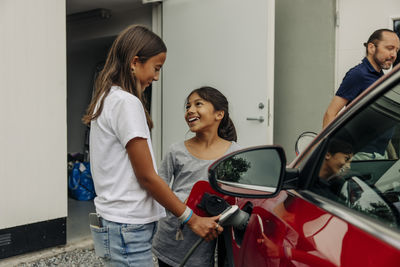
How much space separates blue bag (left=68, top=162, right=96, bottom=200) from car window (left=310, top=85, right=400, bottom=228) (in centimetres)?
491

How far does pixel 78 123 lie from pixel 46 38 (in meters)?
4.54

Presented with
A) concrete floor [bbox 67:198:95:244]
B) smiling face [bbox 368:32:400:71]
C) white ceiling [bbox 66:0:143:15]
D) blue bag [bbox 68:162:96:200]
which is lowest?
concrete floor [bbox 67:198:95:244]

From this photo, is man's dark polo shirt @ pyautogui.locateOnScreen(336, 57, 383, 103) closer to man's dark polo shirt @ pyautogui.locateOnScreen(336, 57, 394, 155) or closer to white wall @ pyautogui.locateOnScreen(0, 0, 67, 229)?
man's dark polo shirt @ pyautogui.locateOnScreen(336, 57, 394, 155)

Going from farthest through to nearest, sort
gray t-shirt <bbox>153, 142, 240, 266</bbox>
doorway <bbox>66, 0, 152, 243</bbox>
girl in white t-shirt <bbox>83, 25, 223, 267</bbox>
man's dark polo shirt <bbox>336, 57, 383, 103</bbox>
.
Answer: doorway <bbox>66, 0, 152, 243</bbox>, man's dark polo shirt <bbox>336, 57, 383, 103</bbox>, gray t-shirt <bbox>153, 142, 240, 266</bbox>, girl in white t-shirt <bbox>83, 25, 223, 267</bbox>

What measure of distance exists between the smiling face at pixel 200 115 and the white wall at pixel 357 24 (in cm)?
260

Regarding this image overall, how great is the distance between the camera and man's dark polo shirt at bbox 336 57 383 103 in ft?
9.78

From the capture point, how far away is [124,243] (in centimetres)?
155

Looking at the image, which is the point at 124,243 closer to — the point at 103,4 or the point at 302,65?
the point at 302,65

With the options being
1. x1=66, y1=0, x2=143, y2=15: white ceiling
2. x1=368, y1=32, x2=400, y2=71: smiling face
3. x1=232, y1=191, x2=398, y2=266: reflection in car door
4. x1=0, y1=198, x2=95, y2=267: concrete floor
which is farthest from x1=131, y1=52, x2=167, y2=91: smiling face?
x1=66, y1=0, x2=143, y2=15: white ceiling

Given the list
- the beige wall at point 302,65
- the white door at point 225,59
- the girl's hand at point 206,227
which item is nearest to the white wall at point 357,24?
the beige wall at point 302,65

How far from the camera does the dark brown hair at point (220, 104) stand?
7.31 ft

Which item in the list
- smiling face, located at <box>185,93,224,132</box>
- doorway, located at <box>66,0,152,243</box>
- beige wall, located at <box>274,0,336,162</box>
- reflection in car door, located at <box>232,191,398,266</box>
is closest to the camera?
reflection in car door, located at <box>232,191,398,266</box>

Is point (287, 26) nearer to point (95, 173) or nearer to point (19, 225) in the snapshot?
point (19, 225)

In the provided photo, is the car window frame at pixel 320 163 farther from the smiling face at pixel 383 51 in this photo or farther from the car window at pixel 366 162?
the smiling face at pixel 383 51
